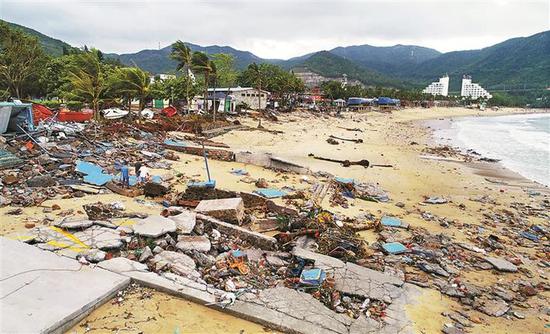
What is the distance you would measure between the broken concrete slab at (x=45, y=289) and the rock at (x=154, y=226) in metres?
1.24

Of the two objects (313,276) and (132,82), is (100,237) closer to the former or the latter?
(313,276)

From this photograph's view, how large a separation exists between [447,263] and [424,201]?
529 centimetres

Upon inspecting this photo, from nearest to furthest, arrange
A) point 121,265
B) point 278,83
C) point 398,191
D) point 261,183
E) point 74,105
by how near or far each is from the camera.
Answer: point 121,265 → point 261,183 → point 398,191 → point 74,105 → point 278,83

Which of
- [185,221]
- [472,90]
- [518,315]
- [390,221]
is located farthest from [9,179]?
[472,90]

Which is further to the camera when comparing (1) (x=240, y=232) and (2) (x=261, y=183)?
(2) (x=261, y=183)

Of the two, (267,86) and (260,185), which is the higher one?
(267,86)

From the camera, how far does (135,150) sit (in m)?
15.0

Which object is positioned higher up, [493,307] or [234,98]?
[234,98]

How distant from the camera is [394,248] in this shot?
7.81 m

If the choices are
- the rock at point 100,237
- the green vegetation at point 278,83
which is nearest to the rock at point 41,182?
the rock at point 100,237

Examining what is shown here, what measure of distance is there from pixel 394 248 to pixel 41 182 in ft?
29.3

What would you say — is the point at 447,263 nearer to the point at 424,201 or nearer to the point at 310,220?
the point at 310,220

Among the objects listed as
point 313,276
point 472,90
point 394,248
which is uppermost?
point 472,90

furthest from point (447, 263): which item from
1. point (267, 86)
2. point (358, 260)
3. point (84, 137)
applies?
point (267, 86)
